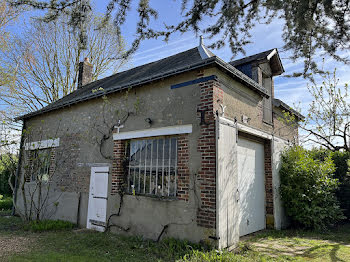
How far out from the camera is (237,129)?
6.14 m

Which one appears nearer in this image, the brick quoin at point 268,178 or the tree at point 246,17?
the tree at point 246,17

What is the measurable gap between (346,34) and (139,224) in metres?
5.77

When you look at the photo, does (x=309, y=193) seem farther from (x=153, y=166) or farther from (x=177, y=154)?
(x=153, y=166)

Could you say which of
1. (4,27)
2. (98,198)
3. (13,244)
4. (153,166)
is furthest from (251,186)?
(4,27)

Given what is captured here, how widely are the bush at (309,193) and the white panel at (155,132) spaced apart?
413 centimetres

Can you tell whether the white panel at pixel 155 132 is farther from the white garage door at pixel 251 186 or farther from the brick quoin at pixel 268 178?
the brick quoin at pixel 268 178

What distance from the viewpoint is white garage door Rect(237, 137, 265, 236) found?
21.1ft

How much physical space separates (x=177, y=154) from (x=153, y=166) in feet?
2.81

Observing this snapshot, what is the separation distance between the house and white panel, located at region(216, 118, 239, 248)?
22 mm

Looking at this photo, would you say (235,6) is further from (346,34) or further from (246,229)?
(246,229)

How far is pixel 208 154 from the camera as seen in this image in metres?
5.23

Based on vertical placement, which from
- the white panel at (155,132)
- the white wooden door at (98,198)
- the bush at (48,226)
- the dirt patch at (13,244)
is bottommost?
the dirt patch at (13,244)

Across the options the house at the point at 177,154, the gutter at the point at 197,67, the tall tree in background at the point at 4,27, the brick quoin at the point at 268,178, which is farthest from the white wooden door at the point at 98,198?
the tall tree in background at the point at 4,27

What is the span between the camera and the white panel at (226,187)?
4957mm
